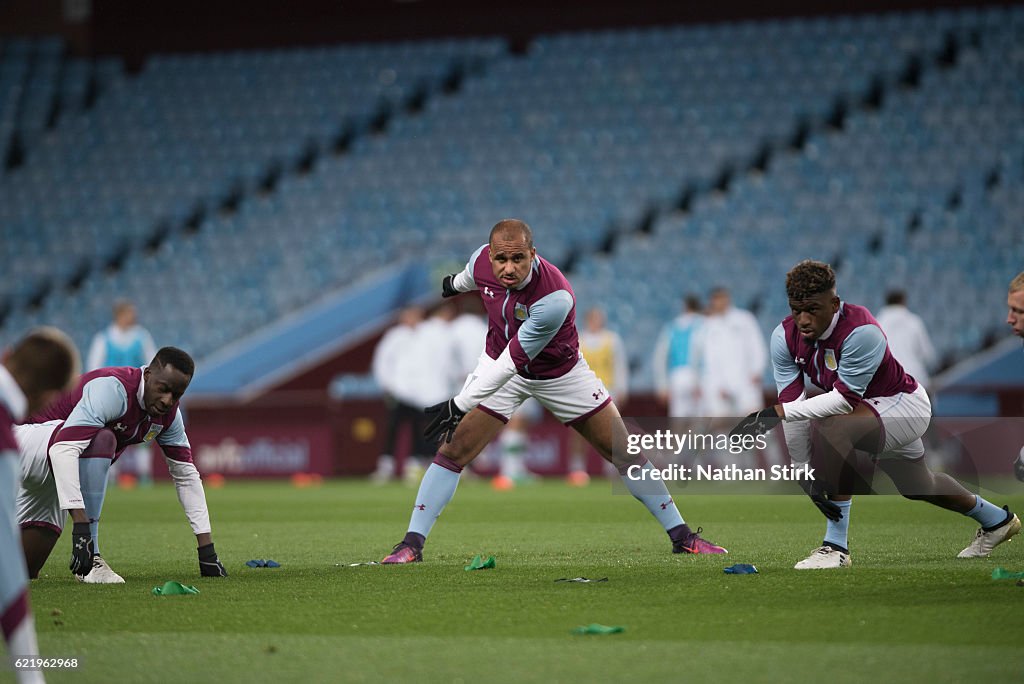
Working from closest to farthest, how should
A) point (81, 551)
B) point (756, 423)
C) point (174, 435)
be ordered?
point (81, 551) < point (756, 423) < point (174, 435)

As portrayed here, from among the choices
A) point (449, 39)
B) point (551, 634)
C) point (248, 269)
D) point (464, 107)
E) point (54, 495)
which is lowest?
point (551, 634)

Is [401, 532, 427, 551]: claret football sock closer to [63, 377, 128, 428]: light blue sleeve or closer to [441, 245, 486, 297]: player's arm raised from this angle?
[441, 245, 486, 297]: player's arm raised

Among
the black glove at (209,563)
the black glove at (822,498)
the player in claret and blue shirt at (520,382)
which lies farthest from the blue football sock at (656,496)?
the black glove at (209,563)

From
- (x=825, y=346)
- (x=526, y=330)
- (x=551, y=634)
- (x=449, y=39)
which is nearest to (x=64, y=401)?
(x=526, y=330)

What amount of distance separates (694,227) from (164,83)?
12.4 m

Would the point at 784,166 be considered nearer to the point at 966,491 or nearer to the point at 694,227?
the point at 694,227

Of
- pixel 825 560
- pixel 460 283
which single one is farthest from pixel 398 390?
pixel 825 560

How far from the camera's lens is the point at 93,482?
6984mm

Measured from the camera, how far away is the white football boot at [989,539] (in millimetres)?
7578

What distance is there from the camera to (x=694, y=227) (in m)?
22.5

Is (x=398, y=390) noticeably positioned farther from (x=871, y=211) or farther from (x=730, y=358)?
(x=871, y=211)

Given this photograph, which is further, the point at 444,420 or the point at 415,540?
the point at 415,540

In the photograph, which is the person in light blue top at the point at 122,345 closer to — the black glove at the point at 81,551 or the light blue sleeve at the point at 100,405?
the light blue sleeve at the point at 100,405

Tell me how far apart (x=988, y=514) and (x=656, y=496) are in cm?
189
